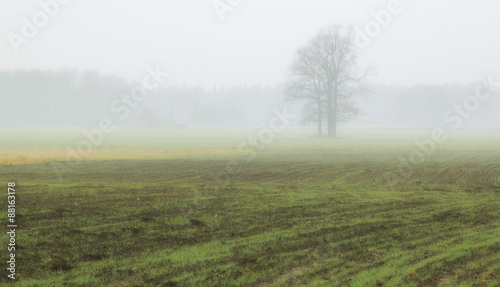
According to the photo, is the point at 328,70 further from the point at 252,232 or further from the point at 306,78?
Result: the point at 252,232

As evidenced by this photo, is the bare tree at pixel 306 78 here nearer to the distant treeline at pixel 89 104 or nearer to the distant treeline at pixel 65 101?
the distant treeline at pixel 89 104

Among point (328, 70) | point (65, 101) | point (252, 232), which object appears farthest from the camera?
point (65, 101)

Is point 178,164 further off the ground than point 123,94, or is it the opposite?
point 123,94

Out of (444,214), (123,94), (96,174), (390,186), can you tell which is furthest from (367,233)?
(123,94)

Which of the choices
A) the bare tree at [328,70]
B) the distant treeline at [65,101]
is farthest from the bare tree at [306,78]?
the distant treeline at [65,101]

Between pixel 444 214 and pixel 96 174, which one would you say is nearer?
pixel 444 214

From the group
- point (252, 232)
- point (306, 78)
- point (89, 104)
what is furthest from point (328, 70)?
point (89, 104)

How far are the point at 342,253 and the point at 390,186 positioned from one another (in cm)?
1025

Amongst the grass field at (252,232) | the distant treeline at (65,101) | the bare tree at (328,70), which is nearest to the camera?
the grass field at (252,232)

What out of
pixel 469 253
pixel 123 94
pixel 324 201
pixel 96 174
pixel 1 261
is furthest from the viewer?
pixel 123 94

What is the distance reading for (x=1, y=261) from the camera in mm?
7590

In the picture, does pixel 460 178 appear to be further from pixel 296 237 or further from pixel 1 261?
pixel 1 261

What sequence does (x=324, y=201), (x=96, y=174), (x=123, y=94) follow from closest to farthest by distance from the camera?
(x=324, y=201) → (x=96, y=174) → (x=123, y=94)

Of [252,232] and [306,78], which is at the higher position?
[306,78]
